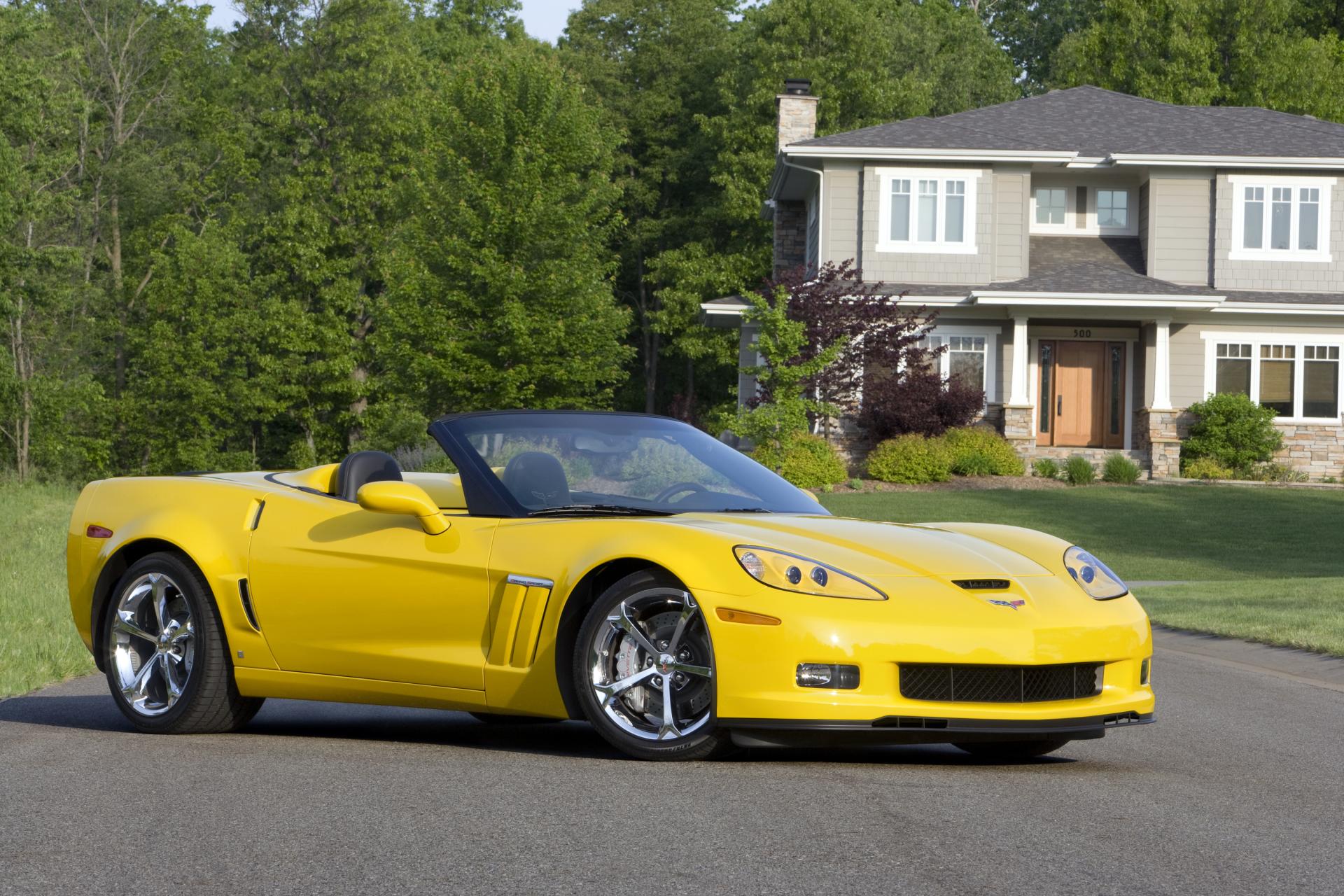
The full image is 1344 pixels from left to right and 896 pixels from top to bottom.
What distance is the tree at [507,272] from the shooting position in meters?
36.8

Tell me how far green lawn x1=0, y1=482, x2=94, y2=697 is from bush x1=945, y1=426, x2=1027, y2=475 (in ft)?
51.4

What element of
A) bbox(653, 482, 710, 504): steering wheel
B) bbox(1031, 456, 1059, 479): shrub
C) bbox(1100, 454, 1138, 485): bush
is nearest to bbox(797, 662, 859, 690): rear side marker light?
bbox(653, 482, 710, 504): steering wheel

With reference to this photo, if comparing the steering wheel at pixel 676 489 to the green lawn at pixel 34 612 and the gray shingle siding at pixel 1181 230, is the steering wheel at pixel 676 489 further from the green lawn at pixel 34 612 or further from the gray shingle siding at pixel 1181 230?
the gray shingle siding at pixel 1181 230

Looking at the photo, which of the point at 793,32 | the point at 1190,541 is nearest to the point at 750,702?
the point at 1190,541

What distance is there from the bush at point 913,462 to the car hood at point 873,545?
2458 cm

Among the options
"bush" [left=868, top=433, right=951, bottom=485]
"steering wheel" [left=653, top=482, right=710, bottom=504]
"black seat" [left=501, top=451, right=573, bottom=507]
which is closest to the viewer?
"black seat" [left=501, top=451, right=573, bottom=507]

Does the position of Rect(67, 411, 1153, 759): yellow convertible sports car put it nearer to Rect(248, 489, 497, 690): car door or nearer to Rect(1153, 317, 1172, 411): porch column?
Rect(248, 489, 497, 690): car door

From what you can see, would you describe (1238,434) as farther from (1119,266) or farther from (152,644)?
(152,644)

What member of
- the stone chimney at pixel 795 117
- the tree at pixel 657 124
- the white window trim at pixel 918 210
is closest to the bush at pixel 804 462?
the white window trim at pixel 918 210

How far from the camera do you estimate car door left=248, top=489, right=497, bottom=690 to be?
6.57 meters

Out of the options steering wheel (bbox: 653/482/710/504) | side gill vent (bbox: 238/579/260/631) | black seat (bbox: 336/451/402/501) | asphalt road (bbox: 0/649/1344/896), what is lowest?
asphalt road (bbox: 0/649/1344/896)

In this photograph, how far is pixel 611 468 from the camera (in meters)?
7.14

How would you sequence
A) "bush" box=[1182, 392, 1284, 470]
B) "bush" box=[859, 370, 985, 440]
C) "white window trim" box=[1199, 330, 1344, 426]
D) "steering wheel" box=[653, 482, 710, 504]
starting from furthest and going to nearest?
"white window trim" box=[1199, 330, 1344, 426]
"bush" box=[1182, 392, 1284, 470]
"bush" box=[859, 370, 985, 440]
"steering wheel" box=[653, 482, 710, 504]

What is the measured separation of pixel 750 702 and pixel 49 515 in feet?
79.3
